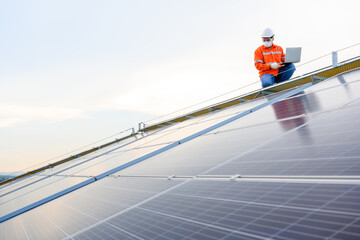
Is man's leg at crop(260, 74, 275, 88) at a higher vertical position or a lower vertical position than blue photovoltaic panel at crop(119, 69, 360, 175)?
higher

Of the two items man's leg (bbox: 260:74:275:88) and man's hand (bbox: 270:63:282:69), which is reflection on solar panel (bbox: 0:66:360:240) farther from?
man's leg (bbox: 260:74:275:88)

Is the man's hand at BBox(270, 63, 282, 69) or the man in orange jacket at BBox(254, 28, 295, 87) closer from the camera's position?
the man's hand at BBox(270, 63, 282, 69)

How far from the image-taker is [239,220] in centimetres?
237

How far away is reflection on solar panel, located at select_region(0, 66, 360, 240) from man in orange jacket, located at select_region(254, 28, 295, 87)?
23.8ft

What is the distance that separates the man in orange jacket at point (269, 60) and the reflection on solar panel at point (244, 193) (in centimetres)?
727

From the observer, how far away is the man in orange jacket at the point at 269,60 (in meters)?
13.4

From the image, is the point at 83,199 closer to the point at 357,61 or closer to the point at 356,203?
the point at 356,203

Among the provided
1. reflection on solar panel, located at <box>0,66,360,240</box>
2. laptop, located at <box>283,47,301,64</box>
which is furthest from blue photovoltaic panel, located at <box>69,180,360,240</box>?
laptop, located at <box>283,47,301,64</box>

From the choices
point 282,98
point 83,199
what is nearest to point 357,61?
point 282,98

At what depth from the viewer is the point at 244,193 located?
113 inches

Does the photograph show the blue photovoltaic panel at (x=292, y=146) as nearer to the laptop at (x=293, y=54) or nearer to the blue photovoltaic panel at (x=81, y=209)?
the blue photovoltaic panel at (x=81, y=209)

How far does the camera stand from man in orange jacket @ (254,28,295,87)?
13.4 meters

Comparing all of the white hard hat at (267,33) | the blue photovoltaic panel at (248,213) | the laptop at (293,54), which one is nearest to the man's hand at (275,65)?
the laptop at (293,54)

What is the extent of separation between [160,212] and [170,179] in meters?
1.27
